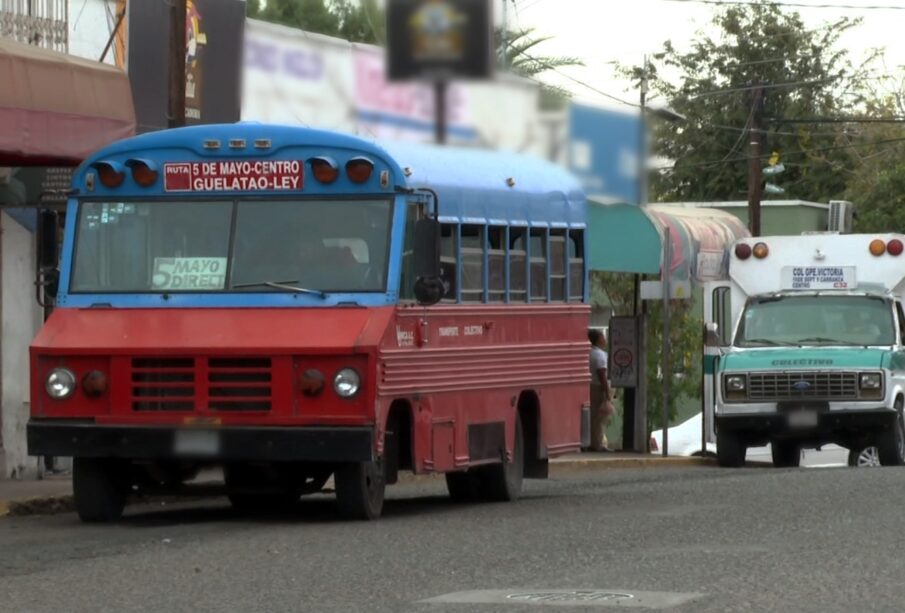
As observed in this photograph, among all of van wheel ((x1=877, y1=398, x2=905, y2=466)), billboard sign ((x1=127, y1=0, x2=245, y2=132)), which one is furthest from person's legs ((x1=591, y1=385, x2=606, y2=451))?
billboard sign ((x1=127, y1=0, x2=245, y2=132))

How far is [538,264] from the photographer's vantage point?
16844mm

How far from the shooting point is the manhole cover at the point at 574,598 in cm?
959

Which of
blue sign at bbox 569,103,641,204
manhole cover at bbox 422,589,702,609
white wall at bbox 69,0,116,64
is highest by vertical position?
white wall at bbox 69,0,116,64

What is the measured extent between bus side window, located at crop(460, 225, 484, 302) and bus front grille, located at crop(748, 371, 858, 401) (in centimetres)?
854

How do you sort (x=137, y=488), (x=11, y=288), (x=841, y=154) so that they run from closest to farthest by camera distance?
(x=137, y=488)
(x=11, y=288)
(x=841, y=154)

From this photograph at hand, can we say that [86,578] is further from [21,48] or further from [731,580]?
[21,48]

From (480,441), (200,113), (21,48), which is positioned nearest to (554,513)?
(480,441)

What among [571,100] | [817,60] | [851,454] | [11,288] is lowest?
[851,454]

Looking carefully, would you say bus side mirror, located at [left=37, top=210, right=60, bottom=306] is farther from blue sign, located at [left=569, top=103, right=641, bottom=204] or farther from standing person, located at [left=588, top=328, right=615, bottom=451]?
standing person, located at [left=588, top=328, right=615, bottom=451]

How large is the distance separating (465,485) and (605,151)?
4.53 meters

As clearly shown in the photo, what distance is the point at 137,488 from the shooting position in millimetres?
14859

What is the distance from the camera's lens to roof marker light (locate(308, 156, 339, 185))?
14.2 meters

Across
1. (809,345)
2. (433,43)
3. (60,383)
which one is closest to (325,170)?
(60,383)

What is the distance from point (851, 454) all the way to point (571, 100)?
812 cm
